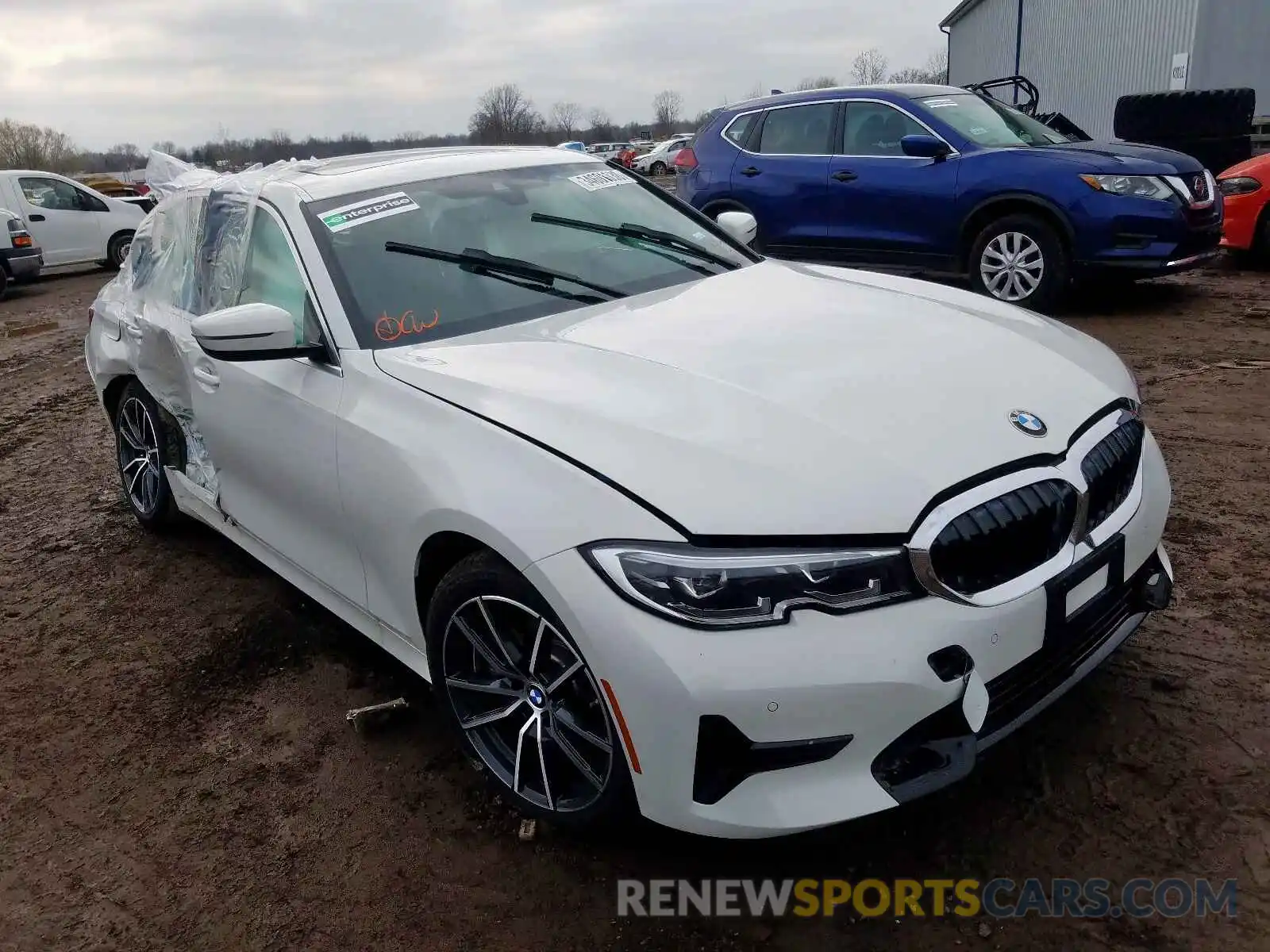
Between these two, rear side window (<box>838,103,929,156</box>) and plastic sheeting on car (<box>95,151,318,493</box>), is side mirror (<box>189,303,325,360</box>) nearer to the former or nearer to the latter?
plastic sheeting on car (<box>95,151,318,493</box>)

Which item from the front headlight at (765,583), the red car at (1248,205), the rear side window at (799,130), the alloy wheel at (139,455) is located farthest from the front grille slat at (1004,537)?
the red car at (1248,205)

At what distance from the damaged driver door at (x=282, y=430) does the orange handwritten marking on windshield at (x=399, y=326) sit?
152 millimetres

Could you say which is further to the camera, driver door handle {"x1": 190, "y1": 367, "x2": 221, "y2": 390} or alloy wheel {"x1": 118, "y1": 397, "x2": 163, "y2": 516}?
alloy wheel {"x1": 118, "y1": 397, "x2": 163, "y2": 516}

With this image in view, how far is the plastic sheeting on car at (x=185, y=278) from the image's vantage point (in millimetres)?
3705

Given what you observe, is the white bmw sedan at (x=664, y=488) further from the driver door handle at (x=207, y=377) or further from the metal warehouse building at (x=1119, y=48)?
the metal warehouse building at (x=1119, y=48)

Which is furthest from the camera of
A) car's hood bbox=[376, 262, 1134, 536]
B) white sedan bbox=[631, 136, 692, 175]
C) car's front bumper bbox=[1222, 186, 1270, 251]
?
white sedan bbox=[631, 136, 692, 175]

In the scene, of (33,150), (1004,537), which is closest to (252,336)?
(1004,537)

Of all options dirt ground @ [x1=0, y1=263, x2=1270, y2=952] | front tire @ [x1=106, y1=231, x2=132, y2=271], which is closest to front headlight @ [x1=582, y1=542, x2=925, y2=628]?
dirt ground @ [x1=0, y1=263, x2=1270, y2=952]

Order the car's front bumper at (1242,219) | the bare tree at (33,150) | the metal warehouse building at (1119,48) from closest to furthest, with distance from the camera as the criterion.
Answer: the car's front bumper at (1242,219), the metal warehouse building at (1119,48), the bare tree at (33,150)

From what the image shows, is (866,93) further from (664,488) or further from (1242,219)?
(664,488)

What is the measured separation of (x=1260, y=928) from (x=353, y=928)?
194cm

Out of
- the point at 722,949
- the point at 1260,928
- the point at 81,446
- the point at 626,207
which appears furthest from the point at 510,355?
the point at 81,446

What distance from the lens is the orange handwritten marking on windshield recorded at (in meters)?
2.90

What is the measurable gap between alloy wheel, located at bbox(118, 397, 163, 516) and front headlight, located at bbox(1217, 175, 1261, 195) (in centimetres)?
908
